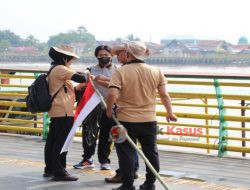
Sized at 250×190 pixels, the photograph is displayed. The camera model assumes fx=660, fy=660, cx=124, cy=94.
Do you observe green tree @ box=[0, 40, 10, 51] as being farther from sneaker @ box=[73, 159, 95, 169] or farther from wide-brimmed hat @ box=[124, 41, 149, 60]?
wide-brimmed hat @ box=[124, 41, 149, 60]

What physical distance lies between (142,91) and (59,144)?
1340 mm

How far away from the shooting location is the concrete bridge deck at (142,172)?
6875mm

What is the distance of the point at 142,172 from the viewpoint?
24.9 feet

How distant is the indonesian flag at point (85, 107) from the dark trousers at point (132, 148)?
22.4 inches

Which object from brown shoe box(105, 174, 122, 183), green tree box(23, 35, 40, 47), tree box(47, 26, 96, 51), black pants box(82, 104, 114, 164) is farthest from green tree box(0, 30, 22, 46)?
brown shoe box(105, 174, 122, 183)

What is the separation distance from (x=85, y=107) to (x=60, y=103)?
40cm

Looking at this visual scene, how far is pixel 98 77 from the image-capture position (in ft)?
22.8

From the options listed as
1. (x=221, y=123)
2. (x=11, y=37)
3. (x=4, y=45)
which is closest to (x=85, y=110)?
(x=221, y=123)

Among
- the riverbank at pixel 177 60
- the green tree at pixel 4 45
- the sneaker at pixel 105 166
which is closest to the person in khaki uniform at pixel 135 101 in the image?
the sneaker at pixel 105 166

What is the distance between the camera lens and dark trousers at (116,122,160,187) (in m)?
6.23

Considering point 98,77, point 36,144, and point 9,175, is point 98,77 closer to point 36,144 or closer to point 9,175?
point 9,175

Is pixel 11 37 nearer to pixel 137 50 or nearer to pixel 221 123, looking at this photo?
pixel 221 123

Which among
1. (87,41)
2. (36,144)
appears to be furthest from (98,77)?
(87,41)

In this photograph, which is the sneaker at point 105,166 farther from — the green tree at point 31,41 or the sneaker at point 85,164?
the green tree at point 31,41
